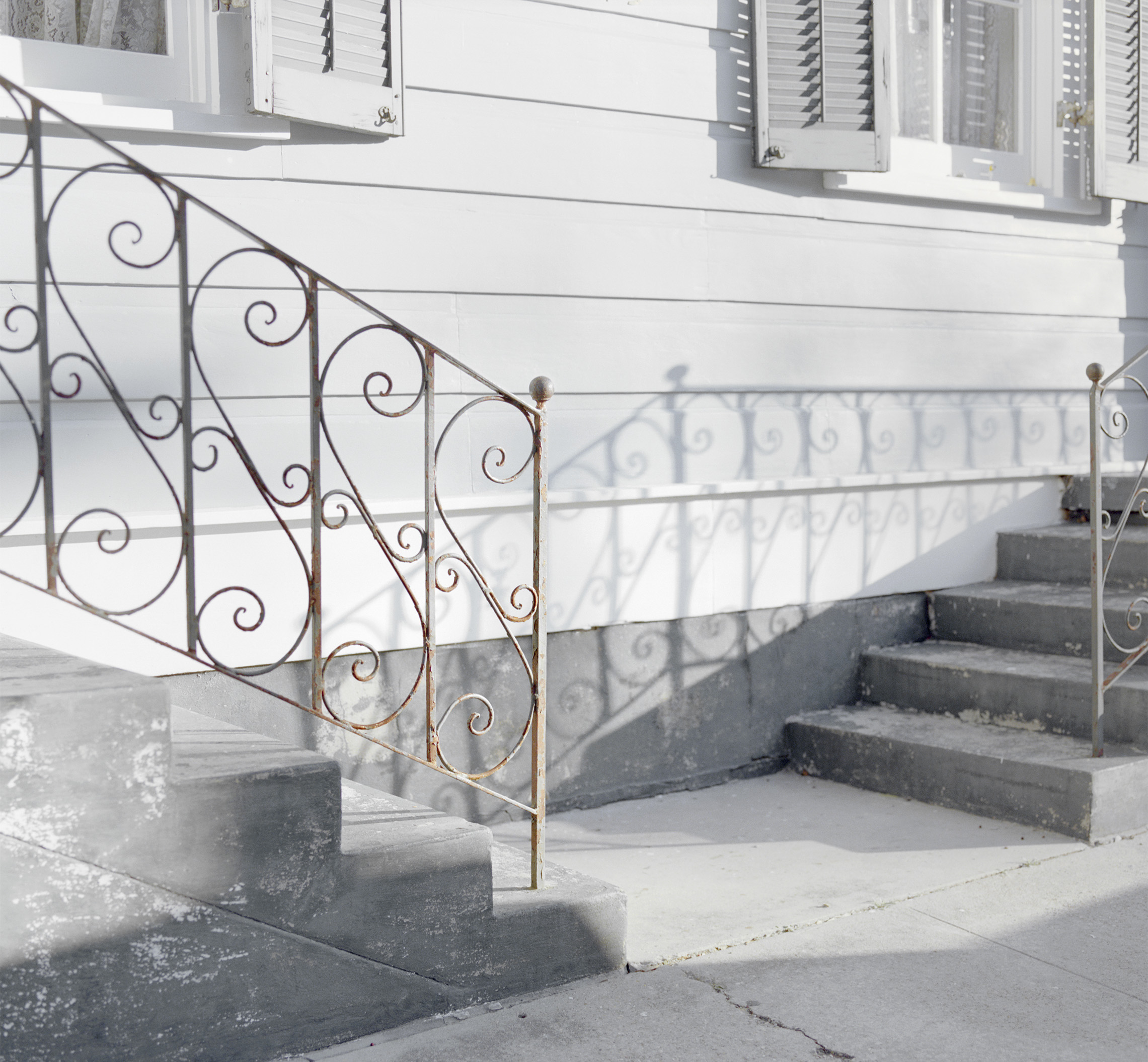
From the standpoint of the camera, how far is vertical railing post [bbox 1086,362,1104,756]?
349 centimetres

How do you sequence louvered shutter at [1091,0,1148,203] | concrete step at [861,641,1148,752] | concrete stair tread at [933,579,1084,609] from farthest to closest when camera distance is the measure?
louvered shutter at [1091,0,1148,203] < concrete stair tread at [933,579,1084,609] < concrete step at [861,641,1148,752]

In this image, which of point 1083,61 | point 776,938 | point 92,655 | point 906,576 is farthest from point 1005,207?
point 92,655

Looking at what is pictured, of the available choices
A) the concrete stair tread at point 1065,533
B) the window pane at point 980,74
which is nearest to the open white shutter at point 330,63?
the window pane at point 980,74

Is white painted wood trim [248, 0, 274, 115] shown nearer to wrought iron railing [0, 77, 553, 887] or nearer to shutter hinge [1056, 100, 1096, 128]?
wrought iron railing [0, 77, 553, 887]

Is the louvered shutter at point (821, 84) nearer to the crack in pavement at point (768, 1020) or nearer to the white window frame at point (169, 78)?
the white window frame at point (169, 78)

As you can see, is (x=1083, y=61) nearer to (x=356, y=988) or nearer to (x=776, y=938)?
(x=776, y=938)

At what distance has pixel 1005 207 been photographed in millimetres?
4789

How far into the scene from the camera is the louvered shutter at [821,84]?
4113 millimetres

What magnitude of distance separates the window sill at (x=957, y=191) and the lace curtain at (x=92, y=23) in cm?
225

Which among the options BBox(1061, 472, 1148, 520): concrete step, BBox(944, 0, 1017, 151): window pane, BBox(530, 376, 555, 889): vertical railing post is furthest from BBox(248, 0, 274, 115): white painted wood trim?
BBox(1061, 472, 1148, 520): concrete step

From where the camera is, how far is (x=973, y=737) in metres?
3.91

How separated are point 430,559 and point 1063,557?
118 inches

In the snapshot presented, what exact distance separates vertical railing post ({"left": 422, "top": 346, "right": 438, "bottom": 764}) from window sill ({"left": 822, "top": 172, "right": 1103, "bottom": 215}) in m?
2.27

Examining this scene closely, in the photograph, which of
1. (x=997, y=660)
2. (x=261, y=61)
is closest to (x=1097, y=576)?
(x=997, y=660)
